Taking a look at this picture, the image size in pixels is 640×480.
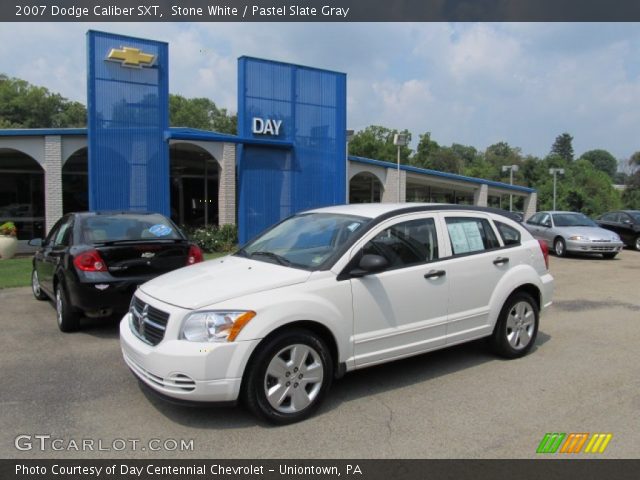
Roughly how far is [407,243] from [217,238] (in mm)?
13224

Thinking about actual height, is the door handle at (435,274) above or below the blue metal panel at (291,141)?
below

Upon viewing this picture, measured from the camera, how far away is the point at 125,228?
7105 millimetres

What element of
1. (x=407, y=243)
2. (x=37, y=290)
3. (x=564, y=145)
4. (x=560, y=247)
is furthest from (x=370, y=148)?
(x=564, y=145)

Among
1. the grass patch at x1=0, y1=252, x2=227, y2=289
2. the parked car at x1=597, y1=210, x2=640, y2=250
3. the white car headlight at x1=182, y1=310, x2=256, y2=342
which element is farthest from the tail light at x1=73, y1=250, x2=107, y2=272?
the parked car at x1=597, y1=210, x2=640, y2=250

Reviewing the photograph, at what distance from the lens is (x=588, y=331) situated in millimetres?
6867

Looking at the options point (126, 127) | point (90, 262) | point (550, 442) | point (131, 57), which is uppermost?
point (131, 57)

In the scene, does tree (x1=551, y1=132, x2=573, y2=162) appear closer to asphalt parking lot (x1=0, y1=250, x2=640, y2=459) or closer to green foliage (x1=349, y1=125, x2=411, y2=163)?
green foliage (x1=349, y1=125, x2=411, y2=163)

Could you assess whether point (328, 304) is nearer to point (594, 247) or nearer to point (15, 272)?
point (15, 272)

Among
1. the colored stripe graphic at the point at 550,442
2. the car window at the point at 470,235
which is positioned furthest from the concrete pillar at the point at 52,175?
the colored stripe graphic at the point at 550,442

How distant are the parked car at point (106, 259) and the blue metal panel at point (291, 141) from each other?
10105 millimetres

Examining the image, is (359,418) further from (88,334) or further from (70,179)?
(70,179)

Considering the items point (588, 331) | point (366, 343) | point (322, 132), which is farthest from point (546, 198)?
point (366, 343)

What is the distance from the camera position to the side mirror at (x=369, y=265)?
428 cm

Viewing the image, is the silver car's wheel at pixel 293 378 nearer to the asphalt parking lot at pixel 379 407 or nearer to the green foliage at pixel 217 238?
the asphalt parking lot at pixel 379 407
